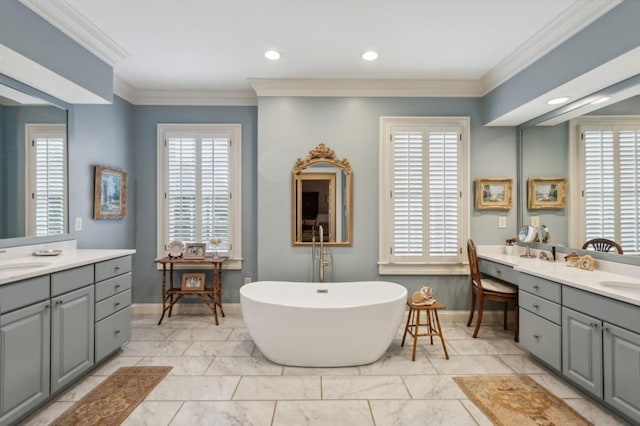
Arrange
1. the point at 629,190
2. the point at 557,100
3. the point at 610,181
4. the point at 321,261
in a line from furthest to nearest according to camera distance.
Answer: the point at 321,261
the point at 557,100
the point at 610,181
the point at 629,190

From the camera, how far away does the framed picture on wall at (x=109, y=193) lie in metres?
3.38

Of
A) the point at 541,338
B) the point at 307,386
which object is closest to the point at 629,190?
the point at 541,338

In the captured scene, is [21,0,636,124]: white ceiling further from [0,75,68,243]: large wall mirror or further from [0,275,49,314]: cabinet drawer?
[0,275,49,314]: cabinet drawer

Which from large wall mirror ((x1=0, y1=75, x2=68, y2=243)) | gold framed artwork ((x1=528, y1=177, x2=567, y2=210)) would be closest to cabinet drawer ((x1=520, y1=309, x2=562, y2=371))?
gold framed artwork ((x1=528, y1=177, x2=567, y2=210))

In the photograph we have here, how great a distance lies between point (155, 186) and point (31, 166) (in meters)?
1.46

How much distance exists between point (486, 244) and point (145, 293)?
165 inches

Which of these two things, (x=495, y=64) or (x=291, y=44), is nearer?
(x=291, y=44)

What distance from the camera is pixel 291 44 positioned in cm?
290

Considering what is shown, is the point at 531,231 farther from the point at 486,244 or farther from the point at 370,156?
the point at 370,156

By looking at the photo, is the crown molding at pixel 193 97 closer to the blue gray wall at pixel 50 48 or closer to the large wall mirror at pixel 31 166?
the blue gray wall at pixel 50 48

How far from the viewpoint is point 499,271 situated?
3.35 metres

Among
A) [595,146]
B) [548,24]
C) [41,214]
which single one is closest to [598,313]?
[595,146]

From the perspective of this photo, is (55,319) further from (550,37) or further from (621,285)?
(550,37)

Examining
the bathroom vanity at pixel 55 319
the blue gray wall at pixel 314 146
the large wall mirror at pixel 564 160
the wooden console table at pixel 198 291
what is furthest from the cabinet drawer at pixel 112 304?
the large wall mirror at pixel 564 160
